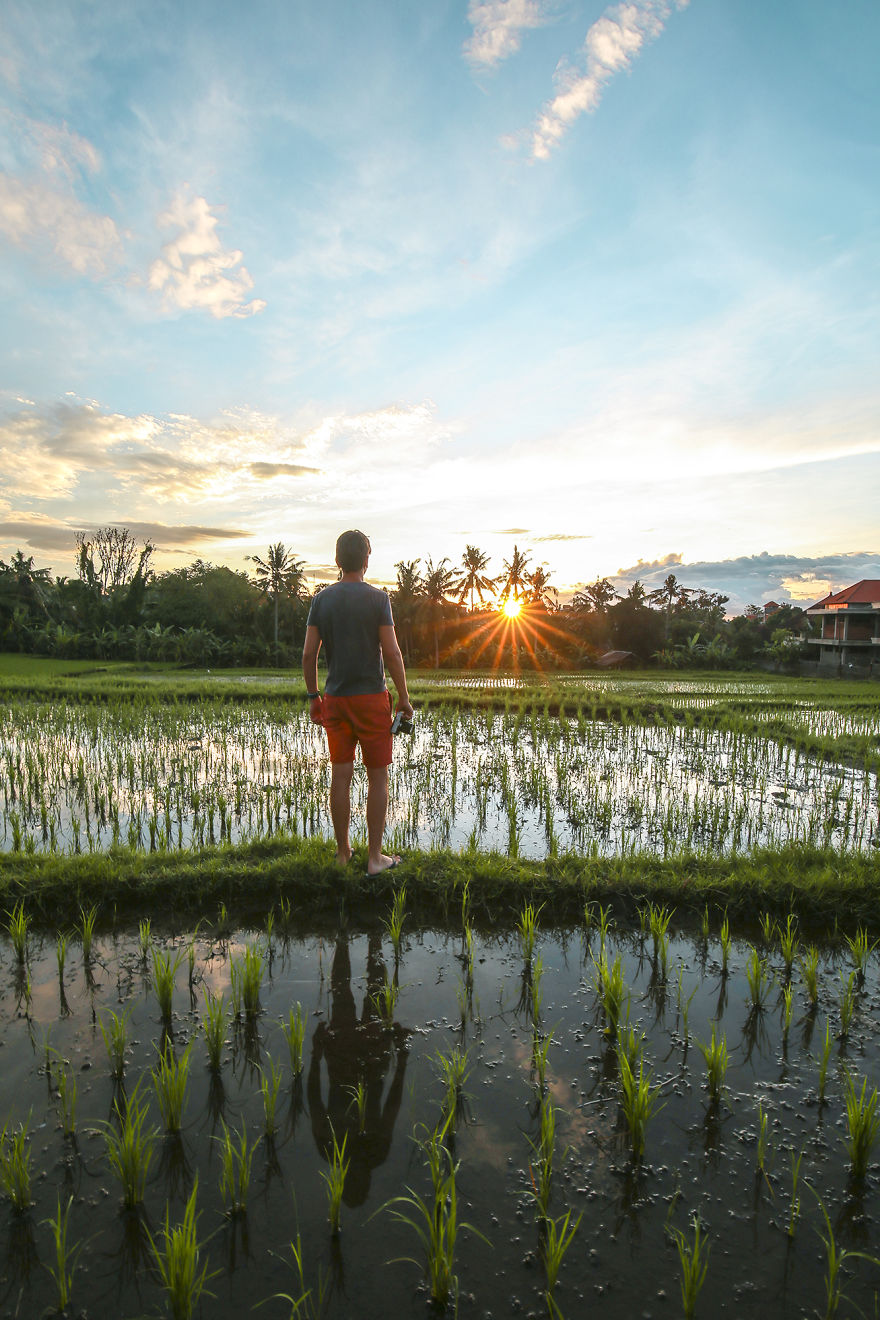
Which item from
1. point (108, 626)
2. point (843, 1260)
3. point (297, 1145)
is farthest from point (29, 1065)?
point (108, 626)

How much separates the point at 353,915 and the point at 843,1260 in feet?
7.19

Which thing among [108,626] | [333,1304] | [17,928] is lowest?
[333,1304]

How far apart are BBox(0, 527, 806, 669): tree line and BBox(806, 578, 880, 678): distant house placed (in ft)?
6.27

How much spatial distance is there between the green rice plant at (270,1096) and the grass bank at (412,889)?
1207mm

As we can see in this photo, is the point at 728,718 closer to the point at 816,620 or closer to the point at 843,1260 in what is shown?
the point at 843,1260

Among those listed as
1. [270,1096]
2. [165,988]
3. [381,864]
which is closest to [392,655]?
[381,864]

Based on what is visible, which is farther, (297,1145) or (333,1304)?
(297,1145)

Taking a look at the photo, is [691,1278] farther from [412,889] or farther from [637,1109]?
[412,889]

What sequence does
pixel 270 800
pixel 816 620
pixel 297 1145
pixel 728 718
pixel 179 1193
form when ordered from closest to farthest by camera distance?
pixel 179 1193
pixel 297 1145
pixel 270 800
pixel 728 718
pixel 816 620

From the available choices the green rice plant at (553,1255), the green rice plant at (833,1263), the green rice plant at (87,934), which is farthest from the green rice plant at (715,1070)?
the green rice plant at (87,934)

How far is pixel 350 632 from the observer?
10.8ft

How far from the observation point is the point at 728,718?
34.4ft

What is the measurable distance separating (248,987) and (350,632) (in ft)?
5.22

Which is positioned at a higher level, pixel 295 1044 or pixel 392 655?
pixel 392 655
